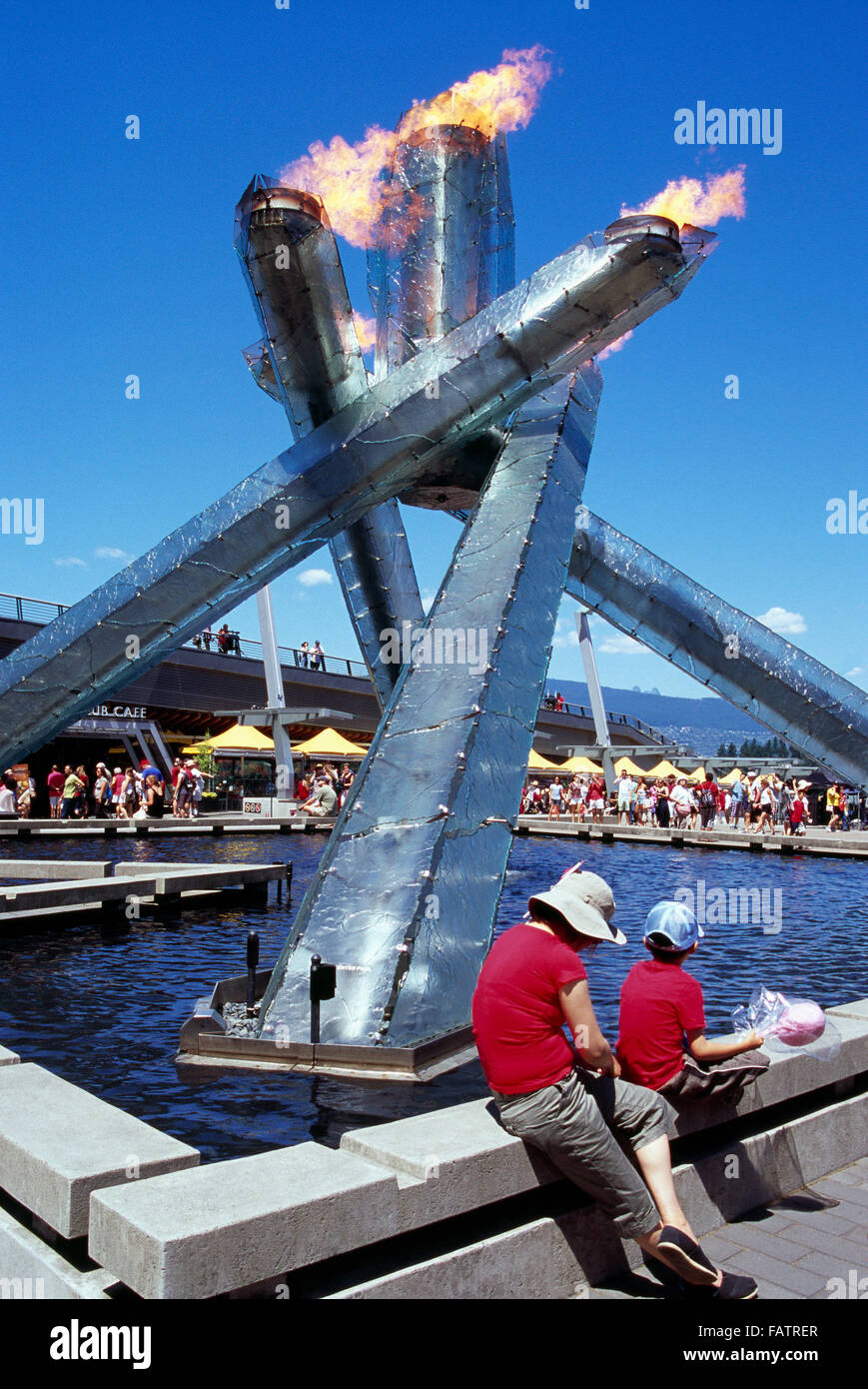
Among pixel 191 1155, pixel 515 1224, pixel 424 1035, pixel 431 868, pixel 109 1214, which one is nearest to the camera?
pixel 109 1214

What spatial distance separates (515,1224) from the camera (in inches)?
151

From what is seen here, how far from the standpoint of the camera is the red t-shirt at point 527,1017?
3828mm

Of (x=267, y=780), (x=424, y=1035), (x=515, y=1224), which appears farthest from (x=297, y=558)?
(x=267, y=780)

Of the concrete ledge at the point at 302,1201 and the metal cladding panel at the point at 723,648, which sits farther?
the metal cladding panel at the point at 723,648

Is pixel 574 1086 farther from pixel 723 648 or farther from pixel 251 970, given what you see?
pixel 723 648

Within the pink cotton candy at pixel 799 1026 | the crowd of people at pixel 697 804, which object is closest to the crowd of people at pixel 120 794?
the crowd of people at pixel 697 804

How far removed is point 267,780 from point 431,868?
34752 mm

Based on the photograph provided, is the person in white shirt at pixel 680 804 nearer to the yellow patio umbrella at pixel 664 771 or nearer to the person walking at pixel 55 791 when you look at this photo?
the yellow patio umbrella at pixel 664 771

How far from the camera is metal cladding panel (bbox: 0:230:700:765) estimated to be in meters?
11.7

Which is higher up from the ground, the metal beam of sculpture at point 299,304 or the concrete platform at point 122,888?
the metal beam of sculpture at point 299,304

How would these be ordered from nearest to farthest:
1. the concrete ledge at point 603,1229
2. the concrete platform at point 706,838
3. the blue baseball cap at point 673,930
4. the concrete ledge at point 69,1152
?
the concrete ledge at point 69,1152 → the concrete ledge at point 603,1229 → the blue baseball cap at point 673,930 → the concrete platform at point 706,838

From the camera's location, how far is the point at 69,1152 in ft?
11.3

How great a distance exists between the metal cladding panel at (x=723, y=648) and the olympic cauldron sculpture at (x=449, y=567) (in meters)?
0.03
